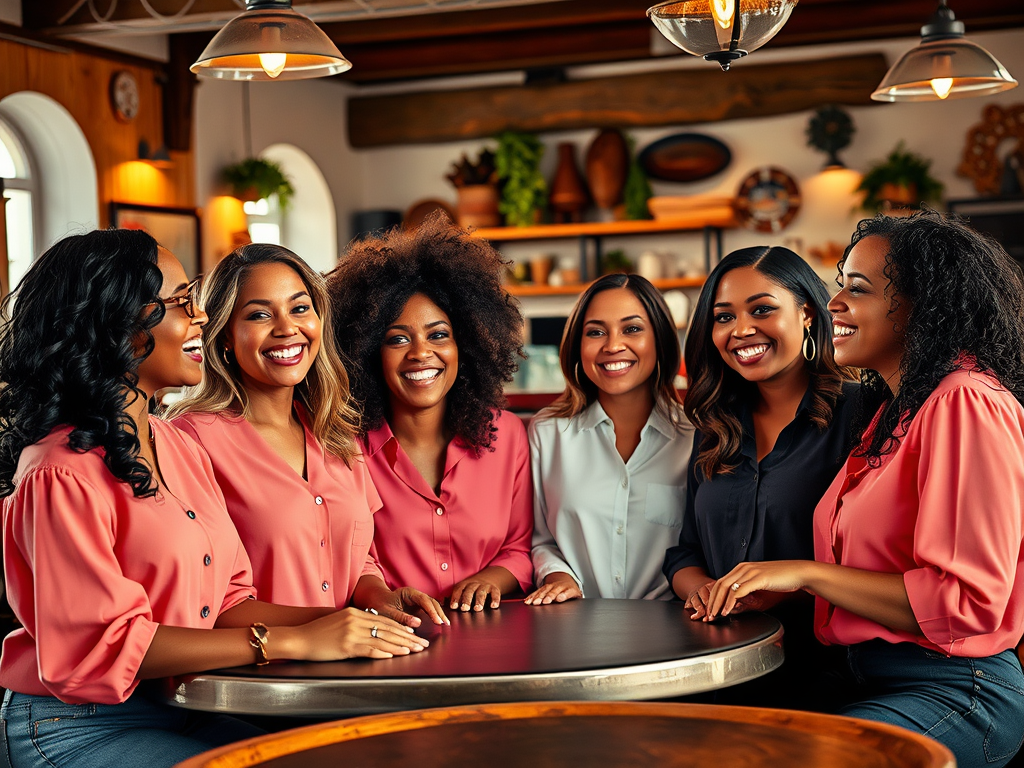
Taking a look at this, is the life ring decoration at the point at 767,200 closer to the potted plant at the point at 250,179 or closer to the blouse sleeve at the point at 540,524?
the potted plant at the point at 250,179

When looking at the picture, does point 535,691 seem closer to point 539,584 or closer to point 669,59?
point 539,584

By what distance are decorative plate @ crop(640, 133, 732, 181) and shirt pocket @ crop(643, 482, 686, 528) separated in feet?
17.9

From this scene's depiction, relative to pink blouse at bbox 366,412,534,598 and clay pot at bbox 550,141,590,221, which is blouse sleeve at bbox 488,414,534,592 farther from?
clay pot at bbox 550,141,590,221

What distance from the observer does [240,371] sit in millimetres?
2455

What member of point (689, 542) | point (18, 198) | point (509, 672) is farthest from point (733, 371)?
point (18, 198)

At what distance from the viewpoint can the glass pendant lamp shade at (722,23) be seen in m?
2.47

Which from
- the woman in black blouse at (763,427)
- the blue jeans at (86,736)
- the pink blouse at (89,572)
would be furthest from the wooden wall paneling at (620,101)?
the blue jeans at (86,736)

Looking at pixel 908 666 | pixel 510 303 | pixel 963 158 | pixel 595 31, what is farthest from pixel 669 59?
pixel 908 666

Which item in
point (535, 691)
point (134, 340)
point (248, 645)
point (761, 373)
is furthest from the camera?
point (761, 373)

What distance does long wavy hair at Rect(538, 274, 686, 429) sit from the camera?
2.84 metres

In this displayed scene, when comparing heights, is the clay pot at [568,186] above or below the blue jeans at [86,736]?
above

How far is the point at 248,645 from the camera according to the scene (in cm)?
184

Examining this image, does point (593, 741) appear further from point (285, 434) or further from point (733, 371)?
point (733, 371)

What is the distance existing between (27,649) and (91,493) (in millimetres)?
304
